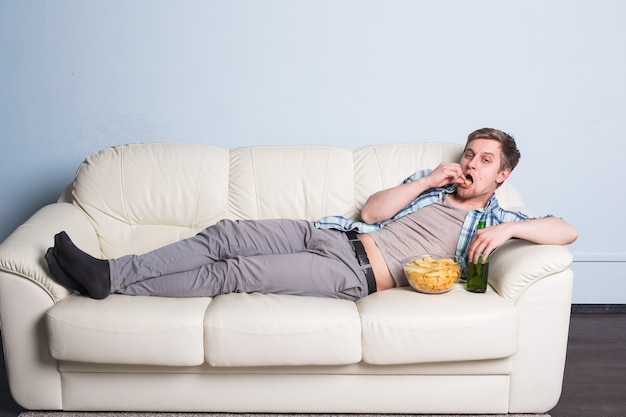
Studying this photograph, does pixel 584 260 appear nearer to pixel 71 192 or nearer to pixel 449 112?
pixel 449 112

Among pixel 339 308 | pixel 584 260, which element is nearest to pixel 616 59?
pixel 584 260

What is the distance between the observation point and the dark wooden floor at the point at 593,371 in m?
2.31

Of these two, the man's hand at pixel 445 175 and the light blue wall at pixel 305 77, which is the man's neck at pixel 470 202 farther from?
the light blue wall at pixel 305 77

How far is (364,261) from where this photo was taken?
2.39 metres

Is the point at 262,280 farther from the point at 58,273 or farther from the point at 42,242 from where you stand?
the point at 42,242

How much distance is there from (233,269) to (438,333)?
729mm

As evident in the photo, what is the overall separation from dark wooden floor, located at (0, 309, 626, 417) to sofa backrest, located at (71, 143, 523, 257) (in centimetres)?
70

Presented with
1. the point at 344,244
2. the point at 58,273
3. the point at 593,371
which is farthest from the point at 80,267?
the point at 593,371

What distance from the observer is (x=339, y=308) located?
2109 mm

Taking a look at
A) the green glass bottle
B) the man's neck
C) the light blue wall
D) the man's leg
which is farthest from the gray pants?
the light blue wall

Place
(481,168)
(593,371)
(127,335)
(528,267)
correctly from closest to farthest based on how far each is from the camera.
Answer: (127,335), (528,267), (481,168), (593,371)

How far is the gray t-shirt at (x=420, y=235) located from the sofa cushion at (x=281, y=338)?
0.43 m

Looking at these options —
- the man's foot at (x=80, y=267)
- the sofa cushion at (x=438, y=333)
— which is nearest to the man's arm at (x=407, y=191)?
the sofa cushion at (x=438, y=333)

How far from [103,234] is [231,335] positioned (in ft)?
3.01
